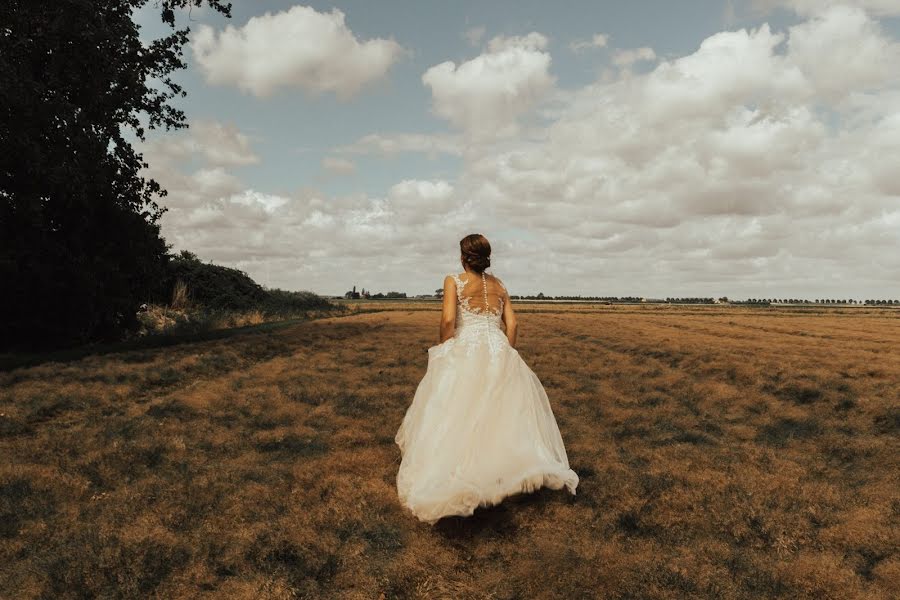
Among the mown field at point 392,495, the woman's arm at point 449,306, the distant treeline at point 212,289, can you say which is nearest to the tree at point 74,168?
the mown field at point 392,495

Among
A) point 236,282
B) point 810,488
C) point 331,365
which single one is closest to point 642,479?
point 810,488

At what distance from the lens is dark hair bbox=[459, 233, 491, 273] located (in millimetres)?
7273

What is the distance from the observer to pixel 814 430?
11.1 metres

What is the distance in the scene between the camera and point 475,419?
7.00m

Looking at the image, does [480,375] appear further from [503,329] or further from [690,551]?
[690,551]

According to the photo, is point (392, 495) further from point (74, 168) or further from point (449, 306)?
point (74, 168)

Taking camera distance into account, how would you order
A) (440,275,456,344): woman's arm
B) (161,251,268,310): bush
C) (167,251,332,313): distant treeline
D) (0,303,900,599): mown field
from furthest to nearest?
(161,251,268,310): bush, (167,251,332,313): distant treeline, (440,275,456,344): woman's arm, (0,303,900,599): mown field

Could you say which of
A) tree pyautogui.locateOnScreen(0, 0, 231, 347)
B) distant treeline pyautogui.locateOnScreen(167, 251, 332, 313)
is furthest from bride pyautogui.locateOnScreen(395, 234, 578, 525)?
distant treeline pyautogui.locateOnScreen(167, 251, 332, 313)

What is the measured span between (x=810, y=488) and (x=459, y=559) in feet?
17.1

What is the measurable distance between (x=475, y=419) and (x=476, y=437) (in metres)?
0.23

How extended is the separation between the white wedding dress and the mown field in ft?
1.18

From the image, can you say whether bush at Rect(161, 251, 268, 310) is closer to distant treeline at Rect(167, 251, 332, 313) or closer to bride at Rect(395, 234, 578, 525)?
distant treeline at Rect(167, 251, 332, 313)

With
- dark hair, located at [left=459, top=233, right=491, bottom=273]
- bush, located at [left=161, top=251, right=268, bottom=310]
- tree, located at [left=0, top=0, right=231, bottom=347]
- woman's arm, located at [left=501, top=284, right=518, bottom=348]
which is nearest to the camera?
dark hair, located at [left=459, top=233, right=491, bottom=273]

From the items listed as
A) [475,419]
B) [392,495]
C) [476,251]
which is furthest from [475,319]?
[392,495]
